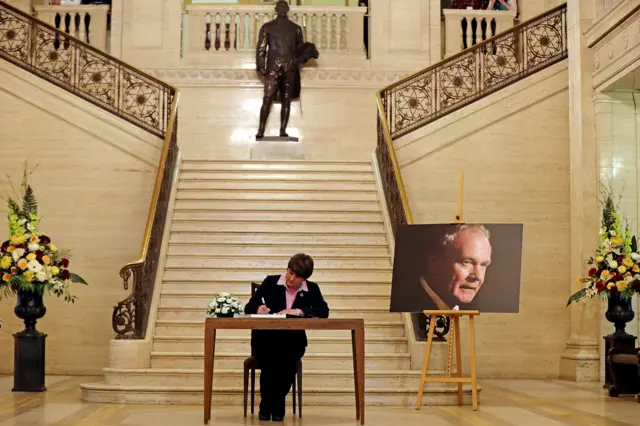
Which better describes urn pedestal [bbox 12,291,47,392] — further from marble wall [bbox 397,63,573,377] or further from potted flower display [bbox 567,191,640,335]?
potted flower display [bbox 567,191,640,335]

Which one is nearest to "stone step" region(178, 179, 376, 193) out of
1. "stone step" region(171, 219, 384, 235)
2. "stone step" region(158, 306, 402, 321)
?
"stone step" region(171, 219, 384, 235)

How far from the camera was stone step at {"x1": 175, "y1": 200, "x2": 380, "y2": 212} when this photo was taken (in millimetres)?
12945

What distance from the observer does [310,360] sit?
9.96 metres

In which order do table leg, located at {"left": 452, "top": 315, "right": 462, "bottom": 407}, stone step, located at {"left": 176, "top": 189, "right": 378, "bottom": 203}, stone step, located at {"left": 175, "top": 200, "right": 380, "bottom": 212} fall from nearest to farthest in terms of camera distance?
table leg, located at {"left": 452, "top": 315, "right": 462, "bottom": 407} → stone step, located at {"left": 175, "top": 200, "right": 380, "bottom": 212} → stone step, located at {"left": 176, "top": 189, "right": 378, "bottom": 203}

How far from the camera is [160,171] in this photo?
11641mm

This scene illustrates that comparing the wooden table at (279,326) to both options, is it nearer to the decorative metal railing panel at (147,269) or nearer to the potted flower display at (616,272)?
the decorative metal railing panel at (147,269)

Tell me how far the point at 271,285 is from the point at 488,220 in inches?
223

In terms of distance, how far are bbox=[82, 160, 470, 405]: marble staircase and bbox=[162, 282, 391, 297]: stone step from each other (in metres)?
0.01

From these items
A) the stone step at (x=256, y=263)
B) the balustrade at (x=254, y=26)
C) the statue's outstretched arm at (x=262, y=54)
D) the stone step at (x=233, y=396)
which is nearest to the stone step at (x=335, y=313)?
the stone step at (x=256, y=263)

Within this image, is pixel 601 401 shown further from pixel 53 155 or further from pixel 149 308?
pixel 53 155

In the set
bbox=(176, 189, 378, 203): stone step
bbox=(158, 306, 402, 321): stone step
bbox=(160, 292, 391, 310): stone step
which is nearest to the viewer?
bbox=(158, 306, 402, 321): stone step

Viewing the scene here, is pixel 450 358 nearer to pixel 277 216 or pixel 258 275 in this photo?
pixel 258 275

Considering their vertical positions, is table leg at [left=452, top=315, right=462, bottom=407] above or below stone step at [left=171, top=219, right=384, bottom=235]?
below

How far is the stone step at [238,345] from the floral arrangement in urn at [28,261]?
3.62 ft
